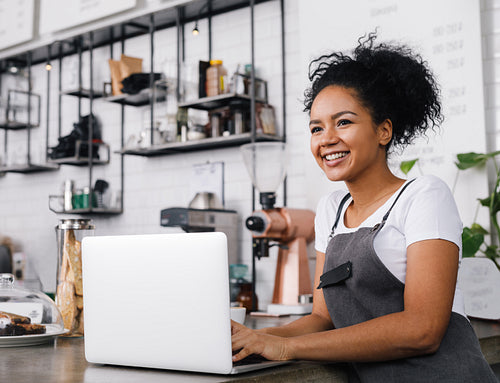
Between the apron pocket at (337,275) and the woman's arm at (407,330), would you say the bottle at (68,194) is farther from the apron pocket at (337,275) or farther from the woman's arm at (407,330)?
the woman's arm at (407,330)

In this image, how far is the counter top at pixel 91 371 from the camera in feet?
3.69

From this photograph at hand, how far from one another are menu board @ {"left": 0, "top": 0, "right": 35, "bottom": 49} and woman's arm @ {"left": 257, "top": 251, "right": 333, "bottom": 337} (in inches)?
155

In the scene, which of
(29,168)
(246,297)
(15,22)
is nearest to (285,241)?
(246,297)

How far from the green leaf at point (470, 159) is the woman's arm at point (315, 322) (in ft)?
4.30

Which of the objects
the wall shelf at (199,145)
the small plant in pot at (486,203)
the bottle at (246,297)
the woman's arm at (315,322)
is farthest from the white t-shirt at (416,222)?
the wall shelf at (199,145)

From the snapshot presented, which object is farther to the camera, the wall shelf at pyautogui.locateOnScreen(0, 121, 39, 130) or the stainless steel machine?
the wall shelf at pyautogui.locateOnScreen(0, 121, 39, 130)

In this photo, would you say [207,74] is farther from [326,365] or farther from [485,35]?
[326,365]

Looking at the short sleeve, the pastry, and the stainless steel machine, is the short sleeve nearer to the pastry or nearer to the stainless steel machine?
the pastry

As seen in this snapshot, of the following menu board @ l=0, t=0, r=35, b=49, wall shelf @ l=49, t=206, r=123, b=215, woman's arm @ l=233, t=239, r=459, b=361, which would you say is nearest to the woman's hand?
woman's arm @ l=233, t=239, r=459, b=361

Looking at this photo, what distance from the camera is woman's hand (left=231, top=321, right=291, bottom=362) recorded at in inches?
47.3

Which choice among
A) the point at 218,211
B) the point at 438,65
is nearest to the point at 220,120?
the point at 218,211

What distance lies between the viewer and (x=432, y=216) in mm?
1247

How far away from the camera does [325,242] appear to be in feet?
5.17

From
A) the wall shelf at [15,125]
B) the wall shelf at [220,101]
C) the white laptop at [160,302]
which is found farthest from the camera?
the wall shelf at [15,125]
